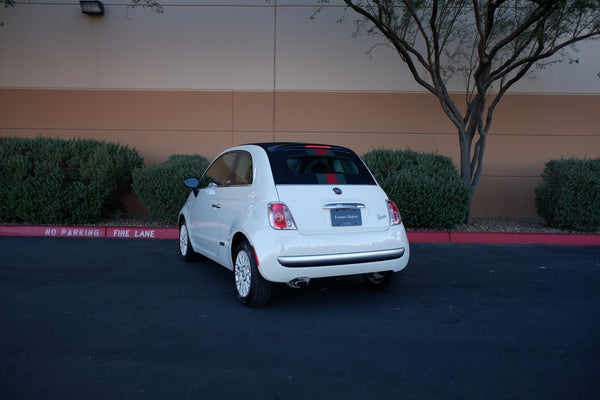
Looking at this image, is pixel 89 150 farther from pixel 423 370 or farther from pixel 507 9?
pixel 507 9

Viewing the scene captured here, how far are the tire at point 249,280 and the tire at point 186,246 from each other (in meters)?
1.92

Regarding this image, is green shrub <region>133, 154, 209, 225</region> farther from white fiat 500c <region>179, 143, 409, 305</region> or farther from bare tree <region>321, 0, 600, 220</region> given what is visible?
bare tree <region>321, 0, 600, 220</region>

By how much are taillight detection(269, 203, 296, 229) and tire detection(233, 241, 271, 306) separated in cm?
40

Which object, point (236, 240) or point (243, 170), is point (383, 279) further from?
point (243, 170)

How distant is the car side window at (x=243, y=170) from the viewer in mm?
4911

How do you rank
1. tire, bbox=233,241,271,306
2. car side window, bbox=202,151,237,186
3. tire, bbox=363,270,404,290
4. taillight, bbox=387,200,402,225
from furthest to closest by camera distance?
1. car side window, bbox=202,151,237,186
2. tire, bbox=363,270,404,290
3. taillight, bbox=387,200,402,225
4. tire, bbox=233,241,271,306

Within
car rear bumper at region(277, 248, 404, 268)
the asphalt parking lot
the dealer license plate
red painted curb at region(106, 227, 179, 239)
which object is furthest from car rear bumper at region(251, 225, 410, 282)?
red painted curb at region(106, 227, 179, 239)

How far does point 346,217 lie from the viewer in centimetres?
445

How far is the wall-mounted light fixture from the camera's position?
11.2 metres

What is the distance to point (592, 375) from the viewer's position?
3.11 metres

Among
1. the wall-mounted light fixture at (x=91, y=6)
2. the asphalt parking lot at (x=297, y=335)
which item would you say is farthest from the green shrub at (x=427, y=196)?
the wall-mounted light fixture at (x=91, y=6)

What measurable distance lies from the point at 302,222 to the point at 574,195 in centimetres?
706

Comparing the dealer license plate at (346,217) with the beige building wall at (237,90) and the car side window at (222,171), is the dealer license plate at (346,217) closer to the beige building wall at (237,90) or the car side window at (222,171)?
the car side window at (222,171)

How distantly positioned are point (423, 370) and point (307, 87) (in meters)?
9.23
